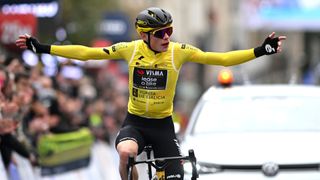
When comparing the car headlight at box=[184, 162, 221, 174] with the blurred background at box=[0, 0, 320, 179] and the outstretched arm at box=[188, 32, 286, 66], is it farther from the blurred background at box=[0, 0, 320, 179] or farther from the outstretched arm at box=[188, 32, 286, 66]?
the blurred background at box=[0, 0, 320, 179]

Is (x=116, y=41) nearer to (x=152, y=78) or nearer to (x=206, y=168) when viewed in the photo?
(x=206, y=168)

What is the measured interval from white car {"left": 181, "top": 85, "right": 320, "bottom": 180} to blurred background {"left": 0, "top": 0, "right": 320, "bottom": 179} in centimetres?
141

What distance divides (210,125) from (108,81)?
A: 16674 millimetres

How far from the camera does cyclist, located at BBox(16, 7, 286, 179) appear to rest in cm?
919

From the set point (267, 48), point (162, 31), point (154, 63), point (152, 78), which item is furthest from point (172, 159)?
point (267, 48)

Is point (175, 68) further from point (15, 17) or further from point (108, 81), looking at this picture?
point (108, 81)

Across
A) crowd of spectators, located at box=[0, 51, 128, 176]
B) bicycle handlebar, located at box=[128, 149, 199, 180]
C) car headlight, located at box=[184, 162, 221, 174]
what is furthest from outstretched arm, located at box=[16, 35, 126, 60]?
crowd of spectators, located at box=[0, 51, 128, 176]

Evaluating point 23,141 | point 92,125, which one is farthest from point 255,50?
point 92,125

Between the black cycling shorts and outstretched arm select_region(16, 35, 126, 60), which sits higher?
outstretched arm select_region(16, 35, 126, 60)

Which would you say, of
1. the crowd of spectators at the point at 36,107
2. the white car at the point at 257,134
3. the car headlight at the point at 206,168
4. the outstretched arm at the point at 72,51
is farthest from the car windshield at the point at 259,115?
the outstretched arm at the point at 72,51

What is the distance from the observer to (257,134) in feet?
35.9

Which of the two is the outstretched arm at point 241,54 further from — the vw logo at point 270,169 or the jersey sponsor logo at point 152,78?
the vw logo at point 270,169

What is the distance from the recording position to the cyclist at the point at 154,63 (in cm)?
919

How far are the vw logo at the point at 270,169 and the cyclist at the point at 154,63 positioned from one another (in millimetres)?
1087
